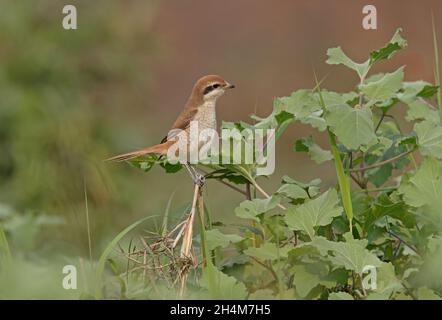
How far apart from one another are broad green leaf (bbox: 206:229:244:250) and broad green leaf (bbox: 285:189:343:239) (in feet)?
0.60

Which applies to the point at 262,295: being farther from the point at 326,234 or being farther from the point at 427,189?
the point at 427,189

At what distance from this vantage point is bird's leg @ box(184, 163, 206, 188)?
3176 mm

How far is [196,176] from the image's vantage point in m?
3.28

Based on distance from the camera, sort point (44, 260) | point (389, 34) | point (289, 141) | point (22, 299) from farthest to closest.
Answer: point (389, 34)
point (289, 141)
point (44, 260)
point (22, 299)

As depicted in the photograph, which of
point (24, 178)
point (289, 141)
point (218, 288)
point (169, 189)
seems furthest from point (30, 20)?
point (218, 288)

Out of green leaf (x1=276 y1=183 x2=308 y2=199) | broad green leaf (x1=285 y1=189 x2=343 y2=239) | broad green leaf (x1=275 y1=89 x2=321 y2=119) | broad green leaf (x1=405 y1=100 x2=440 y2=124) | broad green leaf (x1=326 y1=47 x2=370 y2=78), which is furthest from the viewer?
broad green leaf (x1=405 y1=100 x2=440 y2=124)

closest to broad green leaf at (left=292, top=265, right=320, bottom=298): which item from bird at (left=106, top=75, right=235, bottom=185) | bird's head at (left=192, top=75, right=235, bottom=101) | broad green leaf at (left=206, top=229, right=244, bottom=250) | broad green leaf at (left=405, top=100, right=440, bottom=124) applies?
broad green leaf at (left=206, top=229, right=244, bottom=250)

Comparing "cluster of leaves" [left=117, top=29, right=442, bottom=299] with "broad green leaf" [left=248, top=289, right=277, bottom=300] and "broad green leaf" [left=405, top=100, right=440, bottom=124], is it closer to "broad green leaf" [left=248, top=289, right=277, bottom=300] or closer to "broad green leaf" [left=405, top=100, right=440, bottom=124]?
"broad green leaf" [left=248, top=289, right=277, bottom=300]

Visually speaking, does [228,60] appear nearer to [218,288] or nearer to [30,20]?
[30,20]

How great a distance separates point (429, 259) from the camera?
285cm

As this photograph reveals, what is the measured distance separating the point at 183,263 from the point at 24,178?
324 cm

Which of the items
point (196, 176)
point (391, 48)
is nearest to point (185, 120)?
point (196, 176)

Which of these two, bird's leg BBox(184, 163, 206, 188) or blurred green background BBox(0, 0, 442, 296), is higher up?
blurred green background BBox(0, 0, 442, 296)

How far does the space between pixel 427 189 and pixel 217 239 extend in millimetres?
644
